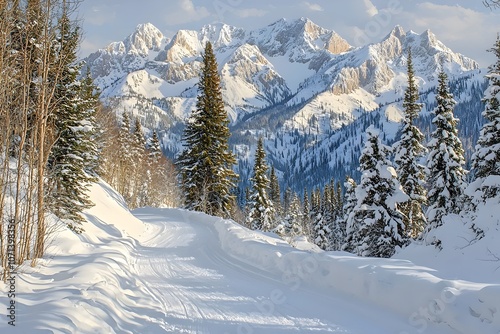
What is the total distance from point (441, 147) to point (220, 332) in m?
19.4

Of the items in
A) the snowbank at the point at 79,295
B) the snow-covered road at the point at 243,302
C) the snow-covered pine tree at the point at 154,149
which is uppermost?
the snow-covered pine tree at the point at 154,149

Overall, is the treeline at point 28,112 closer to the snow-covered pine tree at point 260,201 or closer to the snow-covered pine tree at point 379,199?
the snow-covered pine tree at point 379,199

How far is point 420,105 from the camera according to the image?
854 inches

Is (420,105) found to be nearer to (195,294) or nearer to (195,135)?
(195,135)

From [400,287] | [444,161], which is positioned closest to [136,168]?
[444,161]

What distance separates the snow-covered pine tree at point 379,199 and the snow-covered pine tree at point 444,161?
2.91 meters

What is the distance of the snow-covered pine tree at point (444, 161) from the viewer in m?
20.9

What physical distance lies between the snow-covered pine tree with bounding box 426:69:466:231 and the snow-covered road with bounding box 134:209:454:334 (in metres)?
14.7

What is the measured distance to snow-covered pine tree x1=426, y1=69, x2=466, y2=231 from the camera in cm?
2089

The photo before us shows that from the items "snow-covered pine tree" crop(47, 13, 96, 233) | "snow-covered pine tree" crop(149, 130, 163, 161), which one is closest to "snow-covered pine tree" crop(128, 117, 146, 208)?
"snow-covered pine tree" crop(149, 130, 163, 161)

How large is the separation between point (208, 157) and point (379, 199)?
40.0ft

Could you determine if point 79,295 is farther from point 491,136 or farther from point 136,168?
point 136,168

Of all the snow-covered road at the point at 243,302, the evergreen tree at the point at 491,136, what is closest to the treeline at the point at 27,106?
the snow-covered road at the point at 243,302

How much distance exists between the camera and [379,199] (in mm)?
19578
